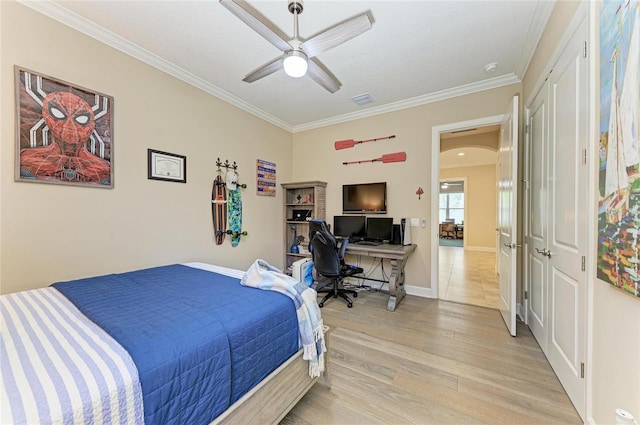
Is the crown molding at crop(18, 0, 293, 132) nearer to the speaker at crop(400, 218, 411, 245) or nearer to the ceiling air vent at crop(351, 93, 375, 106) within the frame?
the ceiling air vent at crop(351, 93, 375, 106)

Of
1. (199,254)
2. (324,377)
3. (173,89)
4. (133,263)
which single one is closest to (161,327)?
(324,377)

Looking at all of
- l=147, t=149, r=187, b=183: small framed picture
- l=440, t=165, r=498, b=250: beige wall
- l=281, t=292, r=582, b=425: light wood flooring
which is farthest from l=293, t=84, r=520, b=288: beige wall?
l=440, t=165, r=498, b=250: beige wall

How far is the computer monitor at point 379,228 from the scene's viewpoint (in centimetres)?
359

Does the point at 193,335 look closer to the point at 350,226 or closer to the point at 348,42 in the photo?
the point at 348,42

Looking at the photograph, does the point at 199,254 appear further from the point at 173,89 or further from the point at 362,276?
the point at 362,276

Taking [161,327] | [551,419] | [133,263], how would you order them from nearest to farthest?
[161,327] → [551,419] → [133,263]

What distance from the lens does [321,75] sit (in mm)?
2148

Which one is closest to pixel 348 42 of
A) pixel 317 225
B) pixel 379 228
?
pixel 317 225

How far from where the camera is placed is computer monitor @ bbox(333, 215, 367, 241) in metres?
3.80

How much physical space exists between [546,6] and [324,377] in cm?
321

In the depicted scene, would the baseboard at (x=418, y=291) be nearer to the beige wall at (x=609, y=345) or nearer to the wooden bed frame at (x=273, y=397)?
the beige wall at (x=609, y=345)

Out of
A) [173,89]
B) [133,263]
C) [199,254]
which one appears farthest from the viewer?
[199,254]

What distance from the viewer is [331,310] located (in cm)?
302

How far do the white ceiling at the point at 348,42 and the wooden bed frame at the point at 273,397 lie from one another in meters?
2.54
